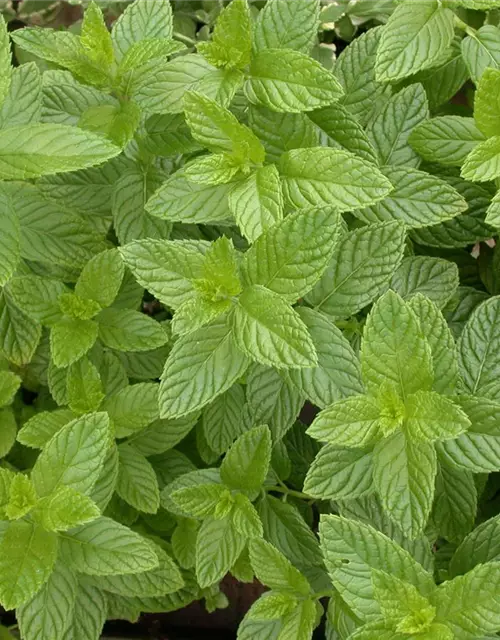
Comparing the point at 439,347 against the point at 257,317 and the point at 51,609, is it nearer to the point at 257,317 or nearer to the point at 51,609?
the point at 257,317

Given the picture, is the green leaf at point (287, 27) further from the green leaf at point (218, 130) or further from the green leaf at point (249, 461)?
the green leaf at point (249, 461)

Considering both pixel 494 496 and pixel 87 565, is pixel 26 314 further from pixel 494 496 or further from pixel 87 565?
pixel 494 496

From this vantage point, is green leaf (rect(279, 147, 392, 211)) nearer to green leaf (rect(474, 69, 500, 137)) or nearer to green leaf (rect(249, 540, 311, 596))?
green leaf (rect(474, 69, 500, 137))

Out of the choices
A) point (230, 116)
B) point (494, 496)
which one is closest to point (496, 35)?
point (230, 116)

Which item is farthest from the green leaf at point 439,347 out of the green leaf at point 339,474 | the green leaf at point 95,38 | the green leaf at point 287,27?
the green leaf at point 95,38

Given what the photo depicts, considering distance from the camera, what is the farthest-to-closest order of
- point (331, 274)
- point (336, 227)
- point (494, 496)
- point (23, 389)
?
point (23, 389) < point (494, 496) < point (331, 274) < point (336, 227)
